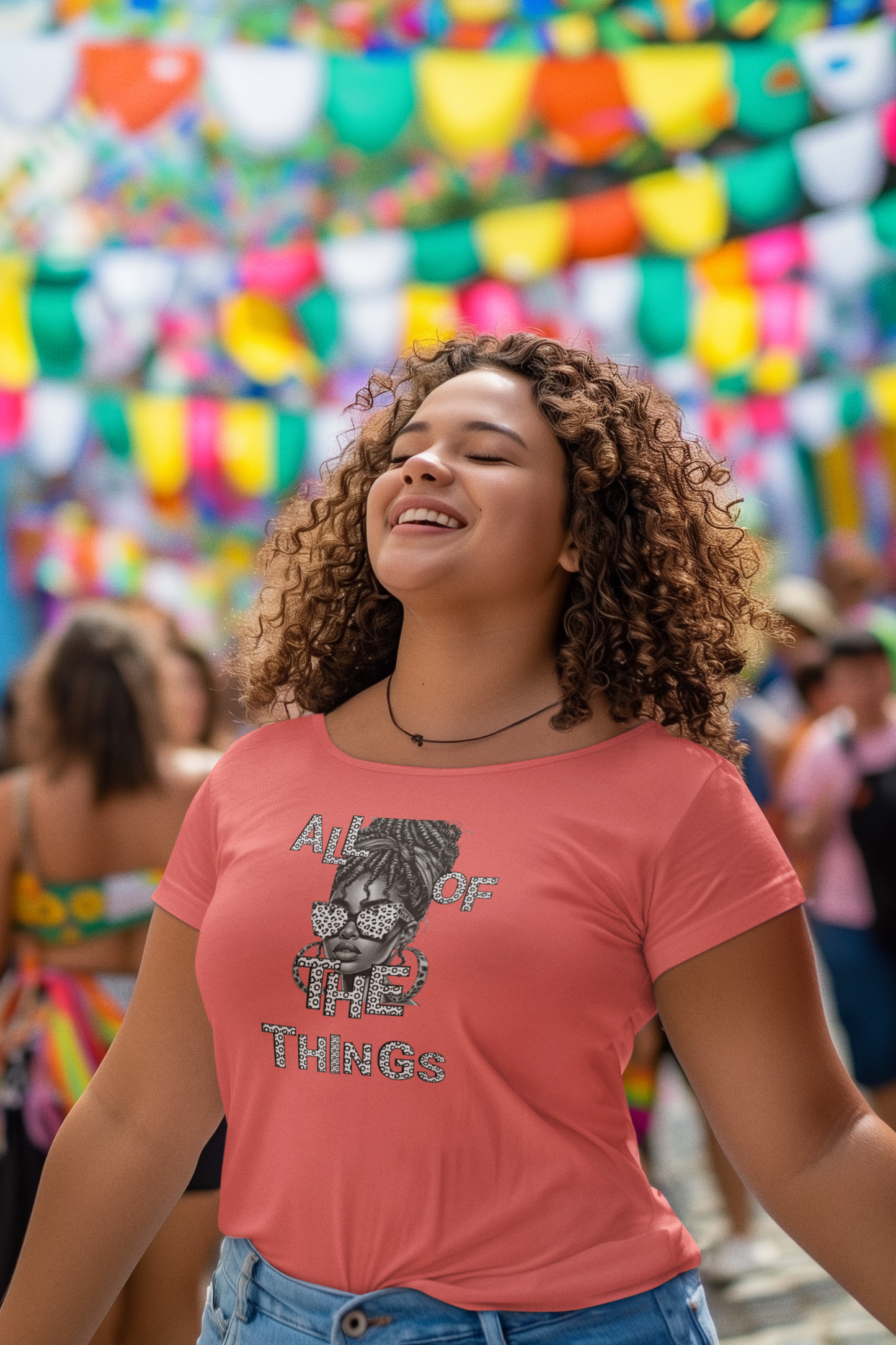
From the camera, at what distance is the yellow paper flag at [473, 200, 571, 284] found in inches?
300

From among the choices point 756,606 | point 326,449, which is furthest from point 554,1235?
point 326,449

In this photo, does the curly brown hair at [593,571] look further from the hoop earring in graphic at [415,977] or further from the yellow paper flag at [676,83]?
the yellow paper flag at [676,83]

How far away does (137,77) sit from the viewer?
592 centimetres

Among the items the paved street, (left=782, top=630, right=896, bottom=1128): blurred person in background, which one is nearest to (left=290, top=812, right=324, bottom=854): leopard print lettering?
the paved street

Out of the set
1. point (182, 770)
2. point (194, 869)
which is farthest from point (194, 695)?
point (194, 869)

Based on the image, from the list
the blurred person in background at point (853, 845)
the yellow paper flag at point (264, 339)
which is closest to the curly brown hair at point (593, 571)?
the blurred person in background at point (853, 845)

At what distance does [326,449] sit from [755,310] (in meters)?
3.22

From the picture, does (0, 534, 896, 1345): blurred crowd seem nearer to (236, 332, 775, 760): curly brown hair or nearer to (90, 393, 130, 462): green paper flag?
(236, 332, 775, 760): curly brown hair

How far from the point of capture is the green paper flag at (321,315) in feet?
27.7

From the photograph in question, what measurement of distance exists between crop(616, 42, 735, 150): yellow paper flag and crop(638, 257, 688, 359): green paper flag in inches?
75.5

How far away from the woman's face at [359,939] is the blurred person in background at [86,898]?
1682 mm

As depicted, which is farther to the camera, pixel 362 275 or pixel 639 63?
pixel 362 275

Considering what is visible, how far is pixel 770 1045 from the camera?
1.28m

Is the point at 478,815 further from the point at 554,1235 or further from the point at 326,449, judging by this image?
the point at 326,449
